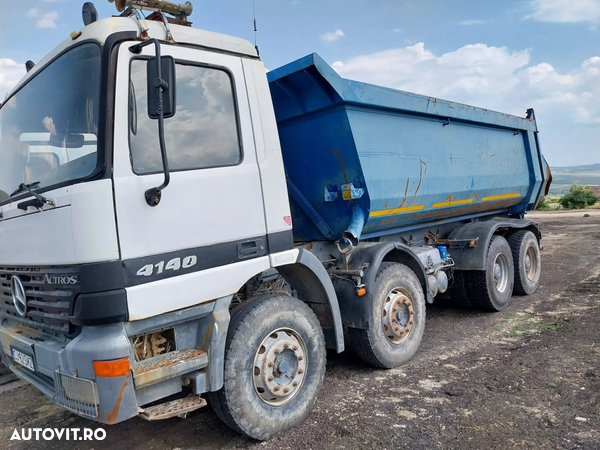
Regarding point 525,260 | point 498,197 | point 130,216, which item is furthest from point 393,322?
point 525,260

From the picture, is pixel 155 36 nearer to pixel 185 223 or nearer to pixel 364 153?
pixel 185 223

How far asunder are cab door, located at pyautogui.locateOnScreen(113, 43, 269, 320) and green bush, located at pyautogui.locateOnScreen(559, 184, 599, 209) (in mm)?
32533

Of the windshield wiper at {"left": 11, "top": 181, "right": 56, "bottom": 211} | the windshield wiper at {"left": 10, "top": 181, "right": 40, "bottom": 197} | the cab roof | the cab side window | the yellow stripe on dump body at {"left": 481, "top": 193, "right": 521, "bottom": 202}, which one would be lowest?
the yellow stripe on dump body at {"left": 481, "top": 193, "right": 521, "bottom": 202}

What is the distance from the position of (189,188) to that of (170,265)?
1.65 ft

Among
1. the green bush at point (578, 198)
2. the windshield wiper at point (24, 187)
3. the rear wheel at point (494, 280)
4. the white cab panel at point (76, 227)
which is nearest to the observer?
the white cab panel at point (76, 227)

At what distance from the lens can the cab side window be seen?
279cm

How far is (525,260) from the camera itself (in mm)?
7531

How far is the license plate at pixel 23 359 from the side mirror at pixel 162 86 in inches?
74.1

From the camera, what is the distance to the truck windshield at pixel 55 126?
2.78 metres

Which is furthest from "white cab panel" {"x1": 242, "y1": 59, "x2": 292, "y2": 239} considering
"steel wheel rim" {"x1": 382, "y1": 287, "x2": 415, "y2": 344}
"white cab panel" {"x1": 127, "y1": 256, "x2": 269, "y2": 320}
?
"steel wheel rim" {"x1": 382, "y1": 287, "x2": 415, "y2": 344}

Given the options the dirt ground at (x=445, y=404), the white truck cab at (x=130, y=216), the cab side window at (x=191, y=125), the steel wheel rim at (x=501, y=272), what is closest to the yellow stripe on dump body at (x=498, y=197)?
the steel wheel rim at (x=501, y=272)

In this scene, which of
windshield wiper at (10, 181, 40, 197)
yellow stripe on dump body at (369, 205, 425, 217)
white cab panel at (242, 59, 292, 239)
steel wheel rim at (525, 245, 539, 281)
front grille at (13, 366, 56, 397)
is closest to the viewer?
front grille at (13, 366, 56, 397)

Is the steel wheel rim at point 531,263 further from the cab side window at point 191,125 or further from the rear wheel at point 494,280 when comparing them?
the cab side window at point 191,125

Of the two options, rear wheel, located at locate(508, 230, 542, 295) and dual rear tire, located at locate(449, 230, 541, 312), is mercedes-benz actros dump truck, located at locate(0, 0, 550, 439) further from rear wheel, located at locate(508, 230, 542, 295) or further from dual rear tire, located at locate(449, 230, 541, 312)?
rear wheel, located at locate(508, 230, 542, 295)
